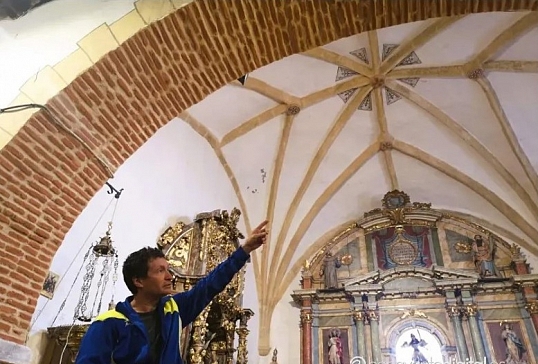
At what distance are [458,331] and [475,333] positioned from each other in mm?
328

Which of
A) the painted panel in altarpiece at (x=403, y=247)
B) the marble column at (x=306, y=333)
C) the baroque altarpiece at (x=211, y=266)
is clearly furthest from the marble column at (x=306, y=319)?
the baroque altarpiece at (x=211, y=266)

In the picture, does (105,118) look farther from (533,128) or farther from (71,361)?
(533,128)

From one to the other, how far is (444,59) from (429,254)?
4.66 metres

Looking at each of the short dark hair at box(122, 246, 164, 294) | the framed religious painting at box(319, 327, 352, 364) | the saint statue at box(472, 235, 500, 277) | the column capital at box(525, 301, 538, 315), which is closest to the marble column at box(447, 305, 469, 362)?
the saint statue at box(472, 235, 500, 277)

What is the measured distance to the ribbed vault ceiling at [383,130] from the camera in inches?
331

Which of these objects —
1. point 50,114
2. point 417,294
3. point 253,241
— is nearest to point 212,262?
point 50,114

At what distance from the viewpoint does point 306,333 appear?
9906 mm

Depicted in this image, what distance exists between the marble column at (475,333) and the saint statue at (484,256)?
0.94 metres

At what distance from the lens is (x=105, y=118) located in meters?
3.71

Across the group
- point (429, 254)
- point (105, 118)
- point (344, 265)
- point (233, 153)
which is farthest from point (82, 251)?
point (429, 254)

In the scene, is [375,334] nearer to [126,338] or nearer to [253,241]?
[253,241]

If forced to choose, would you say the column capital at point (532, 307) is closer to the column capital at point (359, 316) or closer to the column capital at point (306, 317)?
the column capital at point (359, 316)

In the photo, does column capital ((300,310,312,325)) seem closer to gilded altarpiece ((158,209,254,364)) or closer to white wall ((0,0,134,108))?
gilded altarpiece ((158,209,254,364))

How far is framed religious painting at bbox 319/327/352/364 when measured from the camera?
376 inches
